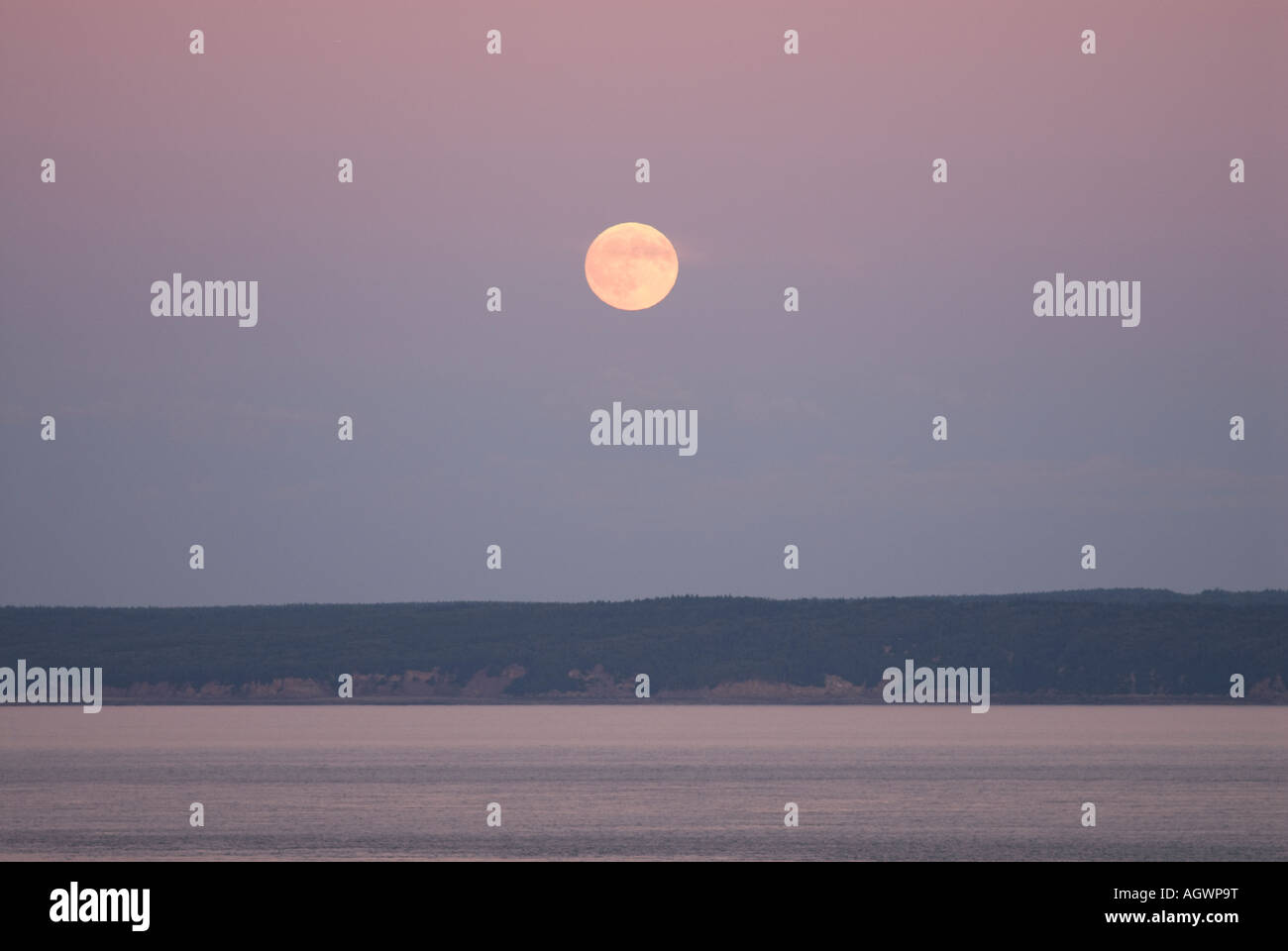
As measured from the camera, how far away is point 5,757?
183 meters

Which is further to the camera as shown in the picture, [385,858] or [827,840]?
[827,840]

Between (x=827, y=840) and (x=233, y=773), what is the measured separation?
8107 cm
